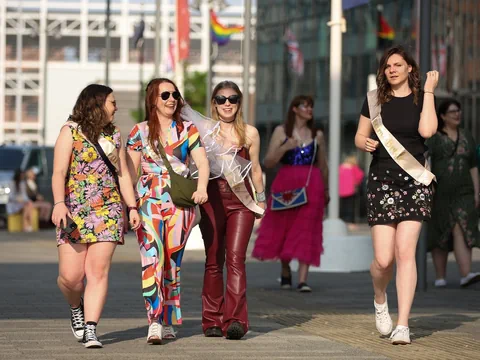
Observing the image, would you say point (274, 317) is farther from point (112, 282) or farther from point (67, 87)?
point (67, 87)

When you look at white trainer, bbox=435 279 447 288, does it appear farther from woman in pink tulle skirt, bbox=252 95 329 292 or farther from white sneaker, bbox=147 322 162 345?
white sneaker, bbox=147 322 162 345

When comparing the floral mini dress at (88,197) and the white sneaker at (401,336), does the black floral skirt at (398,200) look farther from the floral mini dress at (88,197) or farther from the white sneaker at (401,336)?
the floral mini dress at (88,197)

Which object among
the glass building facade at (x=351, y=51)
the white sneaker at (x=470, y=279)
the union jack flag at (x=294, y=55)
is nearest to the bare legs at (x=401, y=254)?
the white sneaker at (x=470, y=279)

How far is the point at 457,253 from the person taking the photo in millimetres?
13617

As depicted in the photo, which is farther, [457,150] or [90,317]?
[457,150]

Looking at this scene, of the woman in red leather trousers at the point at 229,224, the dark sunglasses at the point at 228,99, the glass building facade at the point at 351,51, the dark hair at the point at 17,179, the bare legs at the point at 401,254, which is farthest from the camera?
the glass building facade at the point at 351,51

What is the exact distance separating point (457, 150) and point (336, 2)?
3631mm

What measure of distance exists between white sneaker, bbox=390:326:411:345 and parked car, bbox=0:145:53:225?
79.1 feet

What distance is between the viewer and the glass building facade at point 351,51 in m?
35.3

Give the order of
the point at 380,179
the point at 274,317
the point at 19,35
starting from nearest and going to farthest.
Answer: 1. the point at 380,179
2. the point at 274,317
3. the point at 19,35

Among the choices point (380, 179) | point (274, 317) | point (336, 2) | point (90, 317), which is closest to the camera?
point (90, 317)

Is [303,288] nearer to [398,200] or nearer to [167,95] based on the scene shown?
[398,200]

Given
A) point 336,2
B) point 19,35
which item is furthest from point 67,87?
point 336,2

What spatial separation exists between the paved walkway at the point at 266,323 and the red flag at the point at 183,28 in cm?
1235
